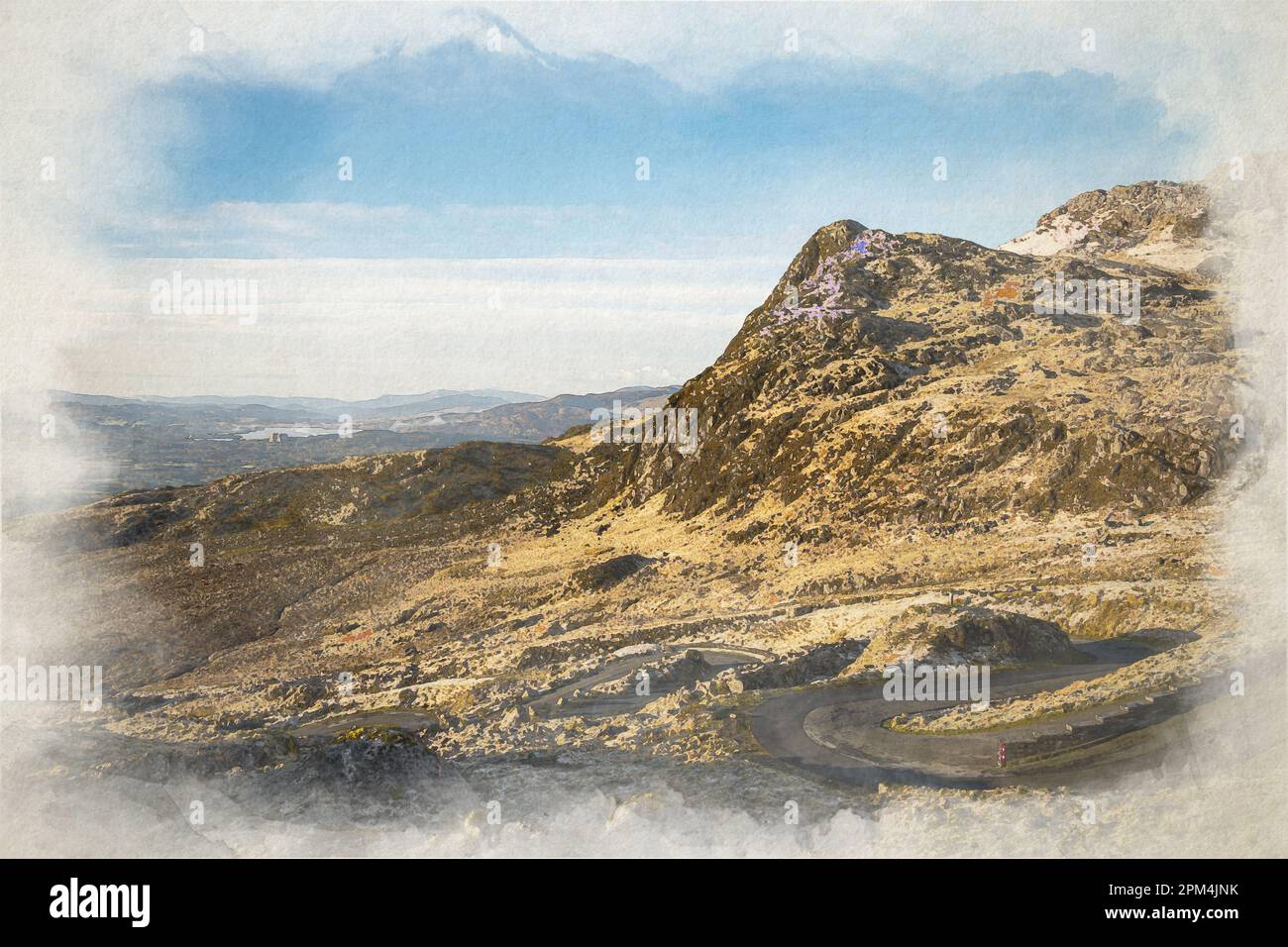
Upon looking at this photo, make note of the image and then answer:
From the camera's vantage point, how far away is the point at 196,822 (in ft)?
80.2

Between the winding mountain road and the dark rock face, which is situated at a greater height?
the dark rock face

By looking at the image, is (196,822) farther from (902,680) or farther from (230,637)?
(230,637)

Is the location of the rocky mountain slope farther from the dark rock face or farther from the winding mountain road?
the winding mountain road

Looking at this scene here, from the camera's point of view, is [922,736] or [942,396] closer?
[922,736]

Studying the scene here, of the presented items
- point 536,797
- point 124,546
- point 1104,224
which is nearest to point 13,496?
point 536,797

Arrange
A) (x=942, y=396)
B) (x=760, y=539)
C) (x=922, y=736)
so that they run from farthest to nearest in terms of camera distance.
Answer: (x=942, y=396)
(x=760, y=539)
(x=922, y=736)

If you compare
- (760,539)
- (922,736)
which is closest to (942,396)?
(760,539)

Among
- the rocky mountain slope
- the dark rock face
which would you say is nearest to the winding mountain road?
the rocky mountain slope

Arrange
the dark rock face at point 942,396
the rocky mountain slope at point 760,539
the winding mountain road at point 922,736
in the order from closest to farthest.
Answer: the winding mountain road at point 922,736
the rocky mountain slope at point 760,539
the dark rock face at point 942,396

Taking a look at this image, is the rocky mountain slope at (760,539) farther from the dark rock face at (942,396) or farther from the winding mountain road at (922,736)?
the winding mountain road at (922,736)

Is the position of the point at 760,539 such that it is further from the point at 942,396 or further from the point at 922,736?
the point at 922,736

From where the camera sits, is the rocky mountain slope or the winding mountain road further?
the rocky mountain slope

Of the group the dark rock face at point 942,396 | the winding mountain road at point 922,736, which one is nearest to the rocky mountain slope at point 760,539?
the dark rock face at point 942,396

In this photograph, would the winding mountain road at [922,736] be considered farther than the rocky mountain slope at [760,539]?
No
